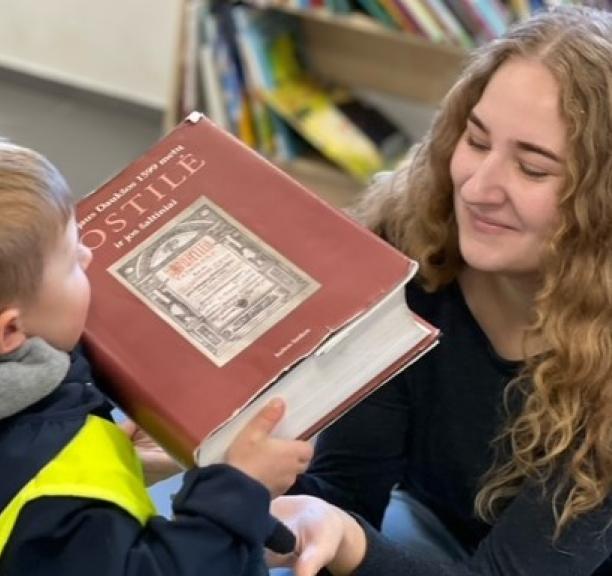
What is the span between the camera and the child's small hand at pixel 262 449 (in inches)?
33.6

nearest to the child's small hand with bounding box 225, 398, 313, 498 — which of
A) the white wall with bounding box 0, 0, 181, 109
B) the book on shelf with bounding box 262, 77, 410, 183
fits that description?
the book on shelf with bounding box 262, 77, 410, 183

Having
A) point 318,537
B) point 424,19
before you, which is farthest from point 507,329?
point 424,19

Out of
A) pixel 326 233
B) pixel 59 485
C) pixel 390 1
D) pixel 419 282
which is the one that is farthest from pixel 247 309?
pixel 390 1

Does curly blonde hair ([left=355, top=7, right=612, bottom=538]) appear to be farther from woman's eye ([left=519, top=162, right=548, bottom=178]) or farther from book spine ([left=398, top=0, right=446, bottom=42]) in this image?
book spine ([left=398, top=0, right=446, bottom=42])

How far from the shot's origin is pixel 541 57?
3.43 ft

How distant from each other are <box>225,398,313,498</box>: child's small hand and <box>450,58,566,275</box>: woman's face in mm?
337

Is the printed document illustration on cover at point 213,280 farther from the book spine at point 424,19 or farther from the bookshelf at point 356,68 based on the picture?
the bookshelf at point 356,68

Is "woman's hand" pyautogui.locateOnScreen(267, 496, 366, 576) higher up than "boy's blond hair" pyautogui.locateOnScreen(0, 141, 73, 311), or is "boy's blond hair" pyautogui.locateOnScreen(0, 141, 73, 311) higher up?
"boy's blond hair" pyautogui.locateOnScreen(0, 141, 73, 311)

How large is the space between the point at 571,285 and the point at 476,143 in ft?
0.59

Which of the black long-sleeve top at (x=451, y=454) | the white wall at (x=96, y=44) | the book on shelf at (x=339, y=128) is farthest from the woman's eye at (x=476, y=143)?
the white wall at (x=96, y=44)

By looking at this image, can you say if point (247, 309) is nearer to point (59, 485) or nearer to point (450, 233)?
point (59, 485)

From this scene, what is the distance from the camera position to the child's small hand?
854 millimetres

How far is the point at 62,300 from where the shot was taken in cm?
83

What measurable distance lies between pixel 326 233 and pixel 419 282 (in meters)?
0.32
